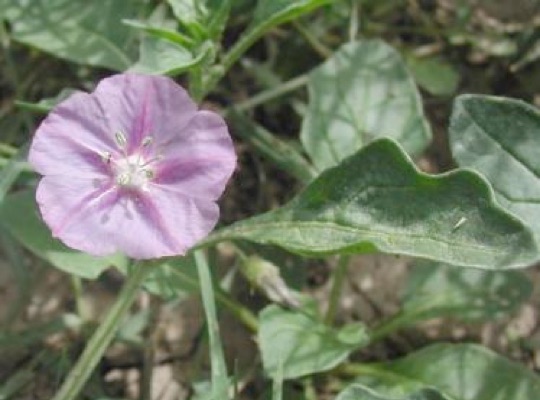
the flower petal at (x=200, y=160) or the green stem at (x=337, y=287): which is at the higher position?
the flower petal at (x=200, y=160)

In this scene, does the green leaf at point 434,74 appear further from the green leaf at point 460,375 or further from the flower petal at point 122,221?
the flower petal at point 122,221

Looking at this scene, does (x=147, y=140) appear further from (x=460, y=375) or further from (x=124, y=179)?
(x=460, y=375)

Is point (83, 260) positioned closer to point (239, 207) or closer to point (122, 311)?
point (122, 311)

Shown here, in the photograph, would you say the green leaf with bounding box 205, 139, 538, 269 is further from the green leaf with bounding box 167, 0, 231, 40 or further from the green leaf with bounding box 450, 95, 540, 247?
the green leaf with bounding box 167, 0, 231, 40

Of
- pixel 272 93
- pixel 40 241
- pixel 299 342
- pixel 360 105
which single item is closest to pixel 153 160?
pixel 40 241

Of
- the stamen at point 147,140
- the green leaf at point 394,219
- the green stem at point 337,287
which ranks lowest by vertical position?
the green stem at point 337,287

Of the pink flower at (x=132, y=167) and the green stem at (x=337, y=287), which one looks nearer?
the pink flower at (x=132, y=167)

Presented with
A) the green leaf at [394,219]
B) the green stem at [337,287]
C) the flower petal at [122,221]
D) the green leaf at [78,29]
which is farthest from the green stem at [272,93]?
the flower petal at [122,221]
